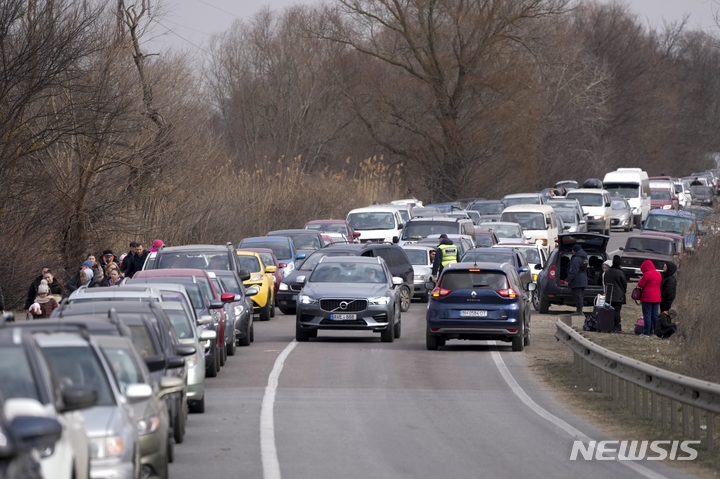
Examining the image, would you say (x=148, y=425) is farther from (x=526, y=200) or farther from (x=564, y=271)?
(x=526, y=200)

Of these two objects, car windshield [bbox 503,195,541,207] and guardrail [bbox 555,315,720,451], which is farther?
car windshield [bbox 503,195,541,207]

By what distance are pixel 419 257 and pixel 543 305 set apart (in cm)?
451

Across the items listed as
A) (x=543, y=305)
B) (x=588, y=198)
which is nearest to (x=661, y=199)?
(x=588, y=198)

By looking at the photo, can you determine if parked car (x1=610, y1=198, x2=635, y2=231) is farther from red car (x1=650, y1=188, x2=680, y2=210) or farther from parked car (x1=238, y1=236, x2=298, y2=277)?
parked car (x1=238, y1=236, x2=298, y2=277)

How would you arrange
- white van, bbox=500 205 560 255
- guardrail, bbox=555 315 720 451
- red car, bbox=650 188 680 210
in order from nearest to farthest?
guardrail, bbox=555 315 720 451 → white van, bbox=500 205 560 255 → red car, bbox=650 188 680 210

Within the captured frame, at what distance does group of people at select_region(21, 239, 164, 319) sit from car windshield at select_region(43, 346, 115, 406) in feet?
37.8

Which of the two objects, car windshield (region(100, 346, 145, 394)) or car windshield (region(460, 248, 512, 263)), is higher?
car windshield (region(100, 346, 145, 394))

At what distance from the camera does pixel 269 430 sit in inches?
540

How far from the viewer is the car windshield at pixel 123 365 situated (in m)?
9.98

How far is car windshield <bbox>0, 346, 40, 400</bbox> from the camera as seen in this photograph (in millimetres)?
7980

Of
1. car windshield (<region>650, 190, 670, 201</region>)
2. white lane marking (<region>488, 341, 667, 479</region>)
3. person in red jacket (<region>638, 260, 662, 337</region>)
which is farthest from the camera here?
car windshield (<region>650, 190, 670, 201</region>)

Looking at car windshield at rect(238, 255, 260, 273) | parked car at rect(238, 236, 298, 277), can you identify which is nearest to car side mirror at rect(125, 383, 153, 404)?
car windshield at rect(238, 255, 260, 273)

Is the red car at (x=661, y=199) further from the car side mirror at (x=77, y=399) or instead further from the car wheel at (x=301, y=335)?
the car side mirror at (x=77, y=399)

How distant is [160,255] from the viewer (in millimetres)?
24609
